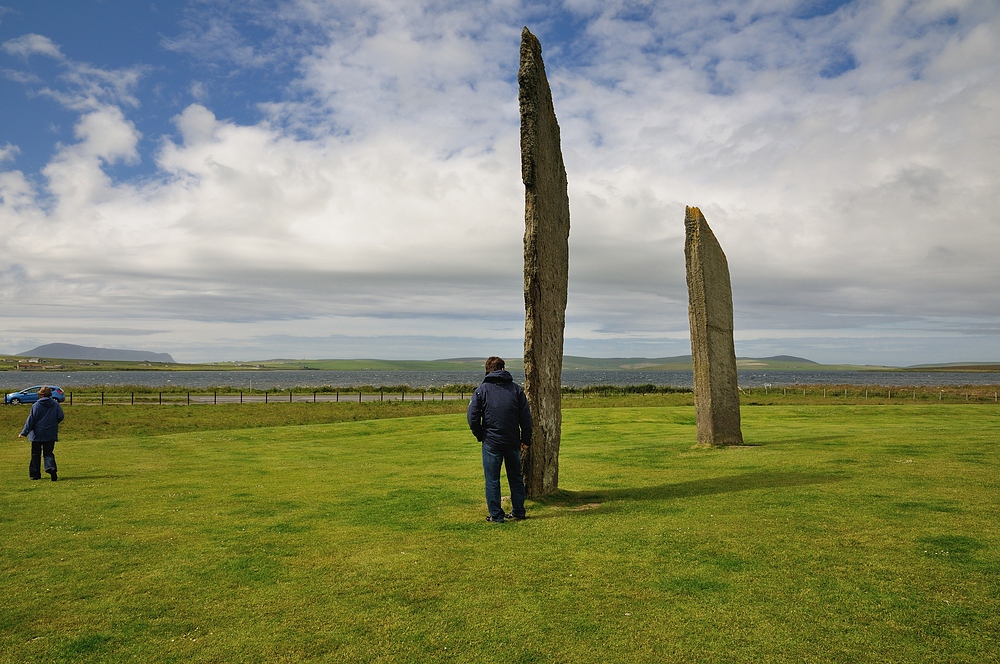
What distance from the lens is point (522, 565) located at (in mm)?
6777

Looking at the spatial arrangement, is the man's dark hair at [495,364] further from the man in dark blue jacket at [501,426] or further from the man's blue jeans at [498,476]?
the man's blue jeans at [498,476]

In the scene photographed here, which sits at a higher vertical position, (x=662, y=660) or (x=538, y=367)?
(x=538, y=367)

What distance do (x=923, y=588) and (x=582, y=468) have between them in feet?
27.0

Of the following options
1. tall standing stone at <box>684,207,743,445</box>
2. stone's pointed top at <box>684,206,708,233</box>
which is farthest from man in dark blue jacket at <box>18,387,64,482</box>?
stone's pointed top at <box>684,206,708,233</box>

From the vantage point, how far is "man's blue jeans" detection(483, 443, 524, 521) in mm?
8828

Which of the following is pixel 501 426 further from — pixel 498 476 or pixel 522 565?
pixel 522 565

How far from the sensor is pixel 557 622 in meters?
5.33

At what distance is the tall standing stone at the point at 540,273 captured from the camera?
9.97 meters

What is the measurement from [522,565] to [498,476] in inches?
82.6

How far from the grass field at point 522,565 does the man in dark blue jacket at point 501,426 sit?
0.63 metres

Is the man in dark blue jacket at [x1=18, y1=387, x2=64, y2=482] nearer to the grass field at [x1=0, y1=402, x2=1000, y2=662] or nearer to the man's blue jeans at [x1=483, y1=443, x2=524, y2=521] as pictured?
the grass field at [x1=0, y1=402, x2=1000, y2=662]

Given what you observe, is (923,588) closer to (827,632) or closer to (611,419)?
(827,632)

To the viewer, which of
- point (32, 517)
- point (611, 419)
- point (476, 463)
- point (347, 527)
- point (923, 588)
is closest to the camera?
point (923, 588)

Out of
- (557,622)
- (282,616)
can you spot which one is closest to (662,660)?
(557,622)
